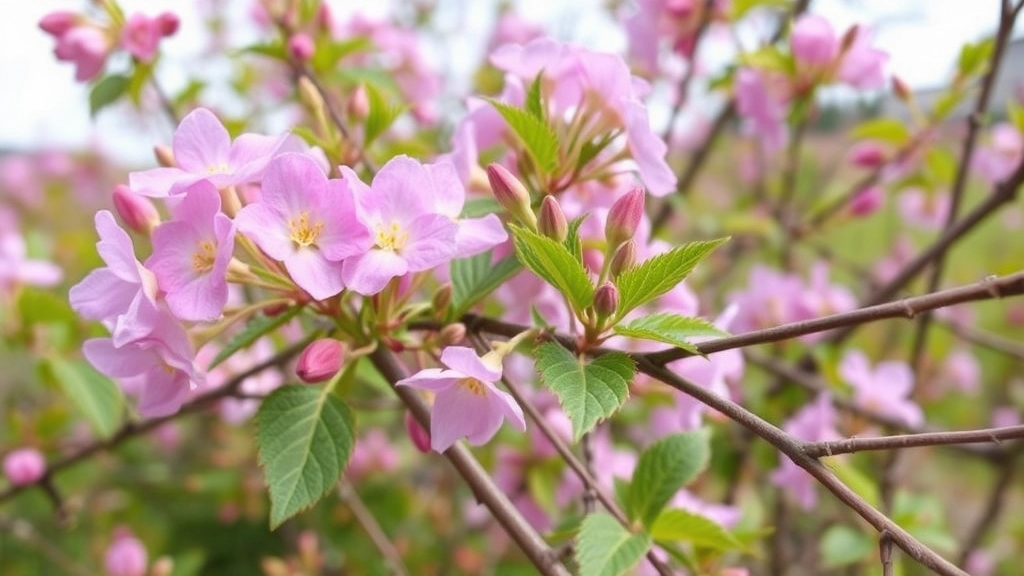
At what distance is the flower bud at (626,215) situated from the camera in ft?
2.19

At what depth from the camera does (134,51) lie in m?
1.11

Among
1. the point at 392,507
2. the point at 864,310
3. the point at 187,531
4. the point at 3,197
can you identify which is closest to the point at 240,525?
the point at 187,531

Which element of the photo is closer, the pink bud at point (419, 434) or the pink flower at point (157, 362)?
the pink flower at point (157, 362)

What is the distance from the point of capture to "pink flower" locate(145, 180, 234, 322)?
62 centimetres

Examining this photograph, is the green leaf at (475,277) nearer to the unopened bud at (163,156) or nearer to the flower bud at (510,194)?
the flower bud at (510,194)

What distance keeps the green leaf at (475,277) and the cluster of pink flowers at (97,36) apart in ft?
1.99

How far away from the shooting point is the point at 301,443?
69 cm

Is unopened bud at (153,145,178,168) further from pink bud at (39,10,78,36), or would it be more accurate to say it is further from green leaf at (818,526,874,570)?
green leaf at (818,526,874,570)

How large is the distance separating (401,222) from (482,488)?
0.79 ft

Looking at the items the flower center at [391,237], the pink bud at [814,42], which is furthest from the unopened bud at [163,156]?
the pink bud at [814,42]

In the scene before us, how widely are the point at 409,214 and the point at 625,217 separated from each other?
17cm

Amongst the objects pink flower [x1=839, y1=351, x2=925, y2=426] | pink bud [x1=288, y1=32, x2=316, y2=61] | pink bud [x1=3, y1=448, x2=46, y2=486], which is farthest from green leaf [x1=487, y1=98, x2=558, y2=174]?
pink bud [x1=3, y1=448, x2=46, y2=486]

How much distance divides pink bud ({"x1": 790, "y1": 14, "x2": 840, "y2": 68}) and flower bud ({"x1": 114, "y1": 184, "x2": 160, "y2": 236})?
92 centimetres

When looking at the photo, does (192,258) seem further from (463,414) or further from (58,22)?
(58,22)
